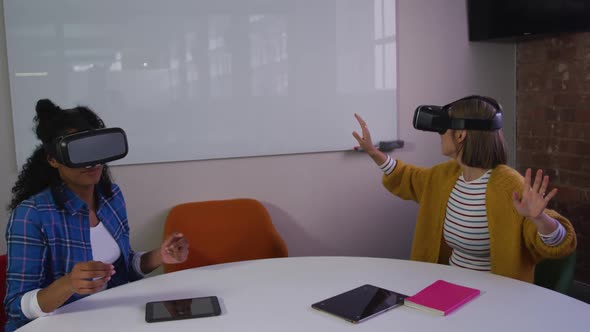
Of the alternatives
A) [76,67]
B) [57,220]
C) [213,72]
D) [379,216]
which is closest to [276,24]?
[213,72]

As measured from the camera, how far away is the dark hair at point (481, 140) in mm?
2402

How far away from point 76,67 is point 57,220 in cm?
121

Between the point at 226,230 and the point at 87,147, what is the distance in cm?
173

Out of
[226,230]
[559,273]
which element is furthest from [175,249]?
[559,273]

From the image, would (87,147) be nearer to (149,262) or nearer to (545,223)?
(149,262)

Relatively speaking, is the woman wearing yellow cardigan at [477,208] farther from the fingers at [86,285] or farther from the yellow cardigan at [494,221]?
the fingers at [86,285]

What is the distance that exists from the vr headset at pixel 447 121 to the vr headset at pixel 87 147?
4.48ft

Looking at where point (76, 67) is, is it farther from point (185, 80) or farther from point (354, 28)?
point (354, 28)

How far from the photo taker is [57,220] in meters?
1.91

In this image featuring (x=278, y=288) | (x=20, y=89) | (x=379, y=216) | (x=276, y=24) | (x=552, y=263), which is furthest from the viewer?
(x=379, y=216)

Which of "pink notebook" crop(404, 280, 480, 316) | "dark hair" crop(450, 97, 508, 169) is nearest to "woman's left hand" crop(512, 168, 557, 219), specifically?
"pink notebook" crop(404, 280, 480, 316)

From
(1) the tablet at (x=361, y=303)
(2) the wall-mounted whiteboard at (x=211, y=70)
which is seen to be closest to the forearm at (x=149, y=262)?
(1) the tablet at (x=361, y=303)

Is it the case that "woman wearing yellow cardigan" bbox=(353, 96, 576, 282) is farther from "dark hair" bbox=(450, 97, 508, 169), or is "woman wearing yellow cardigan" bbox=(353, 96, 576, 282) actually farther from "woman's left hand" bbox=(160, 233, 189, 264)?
"woman's left hand" bbox=(160, 233, 189, 264)

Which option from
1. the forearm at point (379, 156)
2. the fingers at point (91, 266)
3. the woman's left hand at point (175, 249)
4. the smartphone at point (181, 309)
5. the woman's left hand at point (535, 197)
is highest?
the forearm at point (379, 156)
